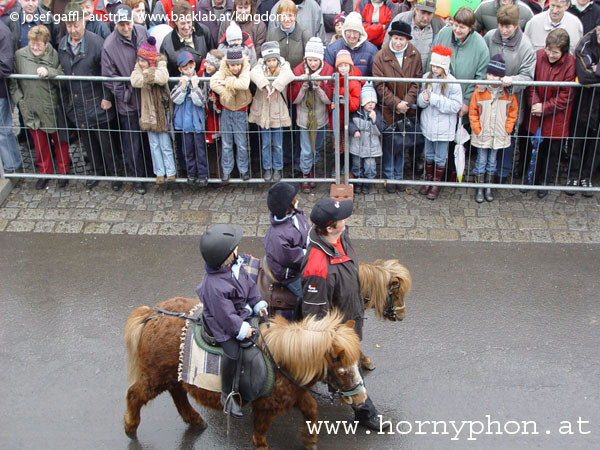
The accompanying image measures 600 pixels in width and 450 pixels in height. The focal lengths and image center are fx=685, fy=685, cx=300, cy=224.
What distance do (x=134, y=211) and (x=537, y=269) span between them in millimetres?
5265

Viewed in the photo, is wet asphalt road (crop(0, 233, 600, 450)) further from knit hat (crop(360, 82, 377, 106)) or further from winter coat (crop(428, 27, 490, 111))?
winter coat (crop(428, 27, 490, 111))

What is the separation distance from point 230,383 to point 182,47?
18.8 ft

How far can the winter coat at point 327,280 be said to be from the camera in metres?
5.49

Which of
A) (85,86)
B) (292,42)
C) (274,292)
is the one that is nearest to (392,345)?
(274,292)

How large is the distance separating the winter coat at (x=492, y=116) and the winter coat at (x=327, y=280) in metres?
4.22

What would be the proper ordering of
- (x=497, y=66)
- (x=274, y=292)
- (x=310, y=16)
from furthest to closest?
(x=310, y=16) < (x=497, y=66) < (x=274, y=292)

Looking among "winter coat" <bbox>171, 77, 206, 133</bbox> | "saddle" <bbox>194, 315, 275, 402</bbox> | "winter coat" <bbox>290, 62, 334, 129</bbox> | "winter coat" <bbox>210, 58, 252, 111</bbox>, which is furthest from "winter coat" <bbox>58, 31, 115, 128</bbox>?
"saddle" <bbox>194, 315, 275, 402</bbox>

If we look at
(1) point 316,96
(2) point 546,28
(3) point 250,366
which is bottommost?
(3) point 250,366

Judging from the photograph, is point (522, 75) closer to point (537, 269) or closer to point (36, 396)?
point (537, 269)

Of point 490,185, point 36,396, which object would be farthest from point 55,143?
point 490,185

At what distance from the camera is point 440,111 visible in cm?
899

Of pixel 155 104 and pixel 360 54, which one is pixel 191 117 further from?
pixel 360 54

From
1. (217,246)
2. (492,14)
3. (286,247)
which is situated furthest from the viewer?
(492,14)

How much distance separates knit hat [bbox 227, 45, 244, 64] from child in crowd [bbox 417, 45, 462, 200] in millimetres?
2406
